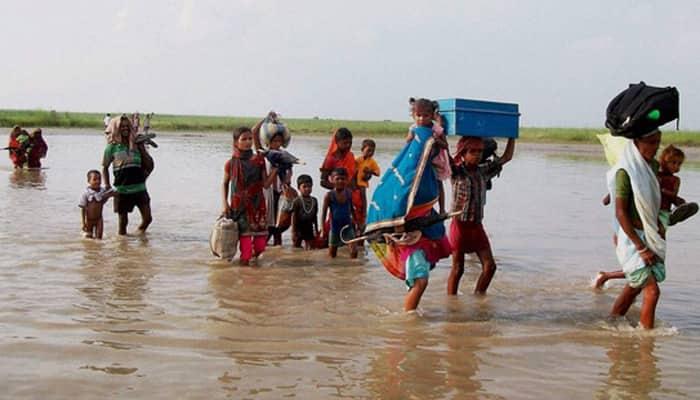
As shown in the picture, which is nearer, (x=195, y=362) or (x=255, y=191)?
(x=195, y=362)

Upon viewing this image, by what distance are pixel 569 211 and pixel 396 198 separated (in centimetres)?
861

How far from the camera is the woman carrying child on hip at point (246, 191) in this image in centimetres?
811

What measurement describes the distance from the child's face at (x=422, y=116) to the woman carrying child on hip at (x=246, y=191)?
261cm

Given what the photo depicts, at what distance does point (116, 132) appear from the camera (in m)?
9.72

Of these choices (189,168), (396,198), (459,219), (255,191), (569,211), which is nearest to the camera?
(396,198)

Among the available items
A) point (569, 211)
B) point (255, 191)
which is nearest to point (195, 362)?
point (255, 191)

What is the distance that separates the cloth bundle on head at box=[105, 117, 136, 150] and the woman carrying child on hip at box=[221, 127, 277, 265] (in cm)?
218

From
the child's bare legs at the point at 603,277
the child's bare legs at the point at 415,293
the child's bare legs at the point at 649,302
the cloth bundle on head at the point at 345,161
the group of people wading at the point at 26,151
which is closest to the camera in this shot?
the child's bare legs at the point at 649,302

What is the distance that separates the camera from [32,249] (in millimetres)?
8734

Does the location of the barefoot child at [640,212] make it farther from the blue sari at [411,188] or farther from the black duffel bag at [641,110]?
the blue sari at [411,188]

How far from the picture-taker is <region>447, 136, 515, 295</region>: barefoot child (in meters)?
6.72

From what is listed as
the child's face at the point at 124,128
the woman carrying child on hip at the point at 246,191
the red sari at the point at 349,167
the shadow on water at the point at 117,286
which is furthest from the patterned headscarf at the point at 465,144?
A: the child's face at the point at 124,128

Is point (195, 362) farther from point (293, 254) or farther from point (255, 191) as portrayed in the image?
point (293, 254)

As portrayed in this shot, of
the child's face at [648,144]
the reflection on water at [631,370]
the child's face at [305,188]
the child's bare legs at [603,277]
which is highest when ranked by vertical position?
the child's face at [648,144]
